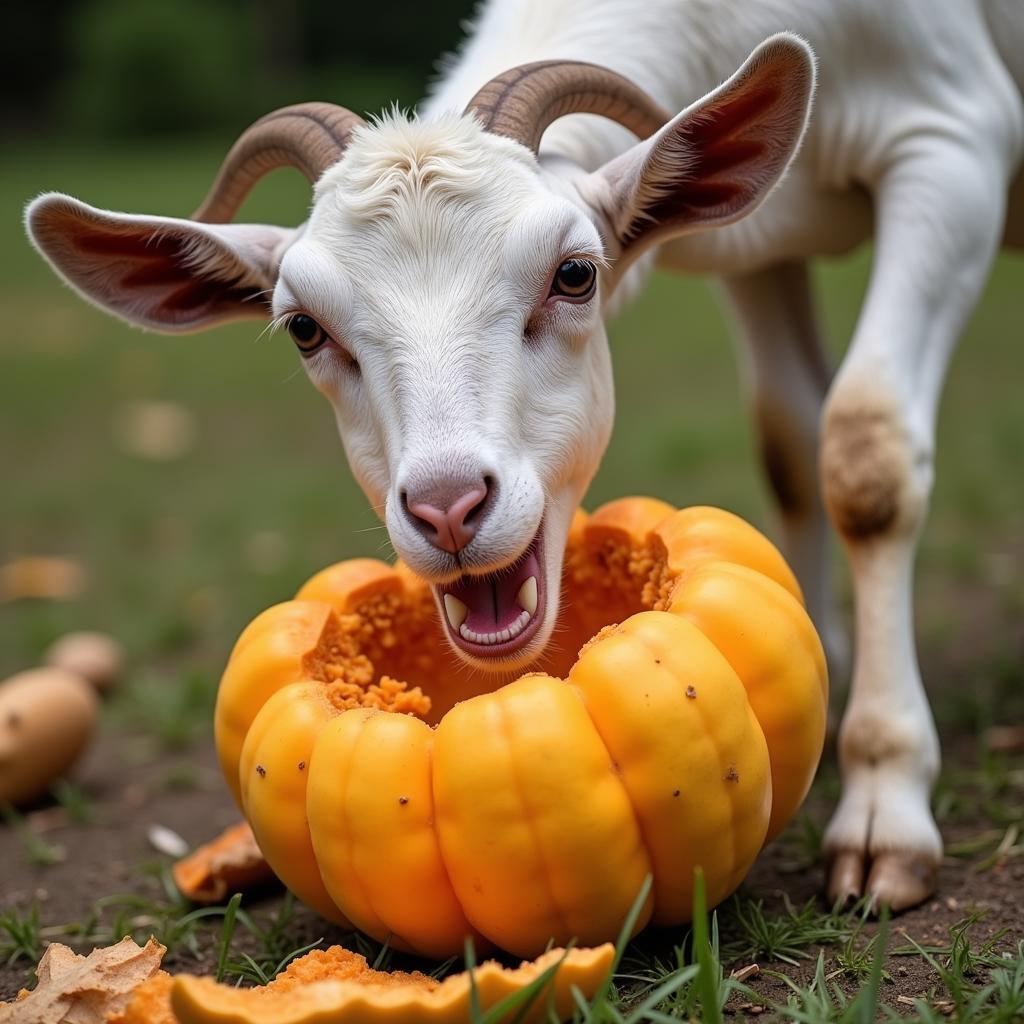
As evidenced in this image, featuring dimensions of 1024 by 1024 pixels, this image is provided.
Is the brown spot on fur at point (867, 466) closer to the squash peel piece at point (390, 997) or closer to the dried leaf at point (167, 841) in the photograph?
the squash peel piece at point (390, 997)

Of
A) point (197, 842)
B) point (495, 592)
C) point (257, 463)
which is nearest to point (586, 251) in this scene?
point (495, 592)

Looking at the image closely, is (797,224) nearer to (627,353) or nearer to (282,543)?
(282,543)

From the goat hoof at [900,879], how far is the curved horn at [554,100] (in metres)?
1.58

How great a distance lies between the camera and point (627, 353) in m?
11.3

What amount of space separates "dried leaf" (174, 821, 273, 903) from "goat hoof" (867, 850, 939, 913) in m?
1.26

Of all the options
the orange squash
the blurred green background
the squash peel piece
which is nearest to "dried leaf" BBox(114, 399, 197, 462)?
the blurred green background

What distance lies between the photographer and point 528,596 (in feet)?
8.55

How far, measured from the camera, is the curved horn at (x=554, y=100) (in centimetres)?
286

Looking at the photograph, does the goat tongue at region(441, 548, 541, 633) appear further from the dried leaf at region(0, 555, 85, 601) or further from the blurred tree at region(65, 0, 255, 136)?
the blurred tree at region(65, 0, 255, 136)

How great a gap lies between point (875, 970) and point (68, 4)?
3786 centimetres

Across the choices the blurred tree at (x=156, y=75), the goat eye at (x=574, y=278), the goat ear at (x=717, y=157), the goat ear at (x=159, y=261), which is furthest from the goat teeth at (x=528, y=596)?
the blurred tree at (x=156, y=75)

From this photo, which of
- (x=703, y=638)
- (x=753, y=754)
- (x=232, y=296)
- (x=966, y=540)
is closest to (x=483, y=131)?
(x=232, y=296)

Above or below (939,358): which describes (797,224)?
above

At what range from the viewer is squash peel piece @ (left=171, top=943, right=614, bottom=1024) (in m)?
2.04
